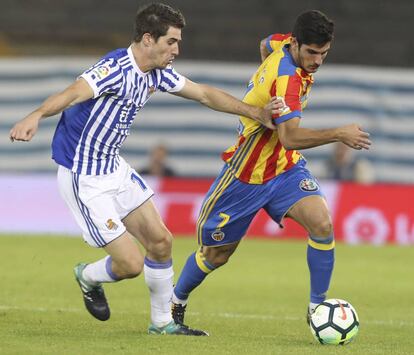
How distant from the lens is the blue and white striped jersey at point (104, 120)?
8.27m

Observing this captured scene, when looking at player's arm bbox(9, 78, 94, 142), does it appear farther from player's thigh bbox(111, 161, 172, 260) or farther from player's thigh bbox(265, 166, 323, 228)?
player's thigh bbox(265, 166, 323, 228)

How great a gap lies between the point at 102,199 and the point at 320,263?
1683 millimetres

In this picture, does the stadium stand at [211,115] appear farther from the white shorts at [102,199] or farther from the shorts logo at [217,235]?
the white shorts at [102,199]

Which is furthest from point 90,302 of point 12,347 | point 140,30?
point 140,30

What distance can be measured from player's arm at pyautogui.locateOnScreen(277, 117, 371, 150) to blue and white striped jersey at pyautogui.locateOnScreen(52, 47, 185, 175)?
0.98m

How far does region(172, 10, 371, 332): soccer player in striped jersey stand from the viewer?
8.56 m

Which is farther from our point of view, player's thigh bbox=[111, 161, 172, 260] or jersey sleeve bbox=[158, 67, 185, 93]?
jersey sleeve bbox=[158, 67, 185, 93]

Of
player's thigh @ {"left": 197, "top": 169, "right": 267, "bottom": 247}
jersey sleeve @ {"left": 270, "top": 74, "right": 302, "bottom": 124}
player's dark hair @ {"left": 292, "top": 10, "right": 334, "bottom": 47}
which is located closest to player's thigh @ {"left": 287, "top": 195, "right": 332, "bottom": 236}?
player's thigh @ {"left": 197, "top": 169, "right": 267, "bottom": 247}

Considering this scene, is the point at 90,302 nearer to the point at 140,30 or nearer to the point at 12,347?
the point at 12,347

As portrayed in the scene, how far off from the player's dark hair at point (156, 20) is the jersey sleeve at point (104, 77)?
12.6 inches

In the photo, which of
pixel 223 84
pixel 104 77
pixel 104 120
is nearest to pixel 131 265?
pixel 104 120

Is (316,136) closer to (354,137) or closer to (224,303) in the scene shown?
(354,137)

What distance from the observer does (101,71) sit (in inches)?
320

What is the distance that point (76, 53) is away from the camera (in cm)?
1839
